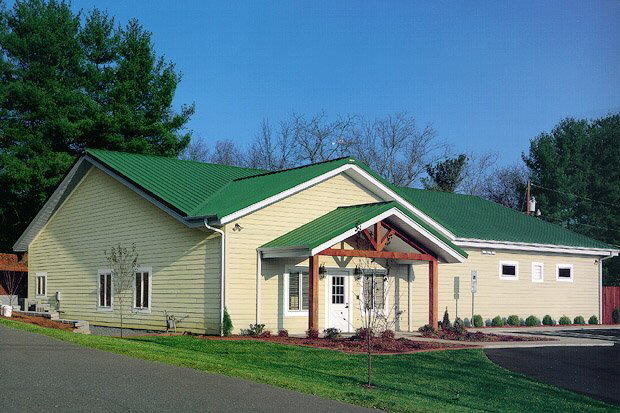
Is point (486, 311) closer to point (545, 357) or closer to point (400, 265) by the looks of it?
point (400, 265)

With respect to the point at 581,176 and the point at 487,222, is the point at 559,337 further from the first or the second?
the point at 581,176

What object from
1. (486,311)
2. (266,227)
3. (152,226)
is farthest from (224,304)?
(486,311)

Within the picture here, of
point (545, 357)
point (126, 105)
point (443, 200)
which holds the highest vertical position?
point (126, 105)

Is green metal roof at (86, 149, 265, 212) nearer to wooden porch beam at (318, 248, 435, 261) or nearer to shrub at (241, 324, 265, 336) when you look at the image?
shrub at (241, 324, 265, 336)

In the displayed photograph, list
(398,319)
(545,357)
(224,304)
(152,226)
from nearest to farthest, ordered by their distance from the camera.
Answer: (545,357)
(224,304)
(152,226)
(398,319)

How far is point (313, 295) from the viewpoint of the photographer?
73.2 ft

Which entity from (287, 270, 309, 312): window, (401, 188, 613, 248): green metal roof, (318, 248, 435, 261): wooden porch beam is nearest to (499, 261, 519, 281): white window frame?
(401, 188, 613, 248): green metal roof

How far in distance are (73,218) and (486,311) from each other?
16440 mm

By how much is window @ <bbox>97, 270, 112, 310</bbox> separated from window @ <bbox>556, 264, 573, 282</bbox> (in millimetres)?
18769

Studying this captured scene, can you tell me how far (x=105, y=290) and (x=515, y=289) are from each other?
16292mm

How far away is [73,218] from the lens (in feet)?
99.3

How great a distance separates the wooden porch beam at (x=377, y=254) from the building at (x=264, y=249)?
1.5 inches

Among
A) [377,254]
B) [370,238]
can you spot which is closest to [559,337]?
[377,254]

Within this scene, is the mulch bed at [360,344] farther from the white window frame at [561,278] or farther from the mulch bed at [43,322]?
the white window frame at [561,278]
